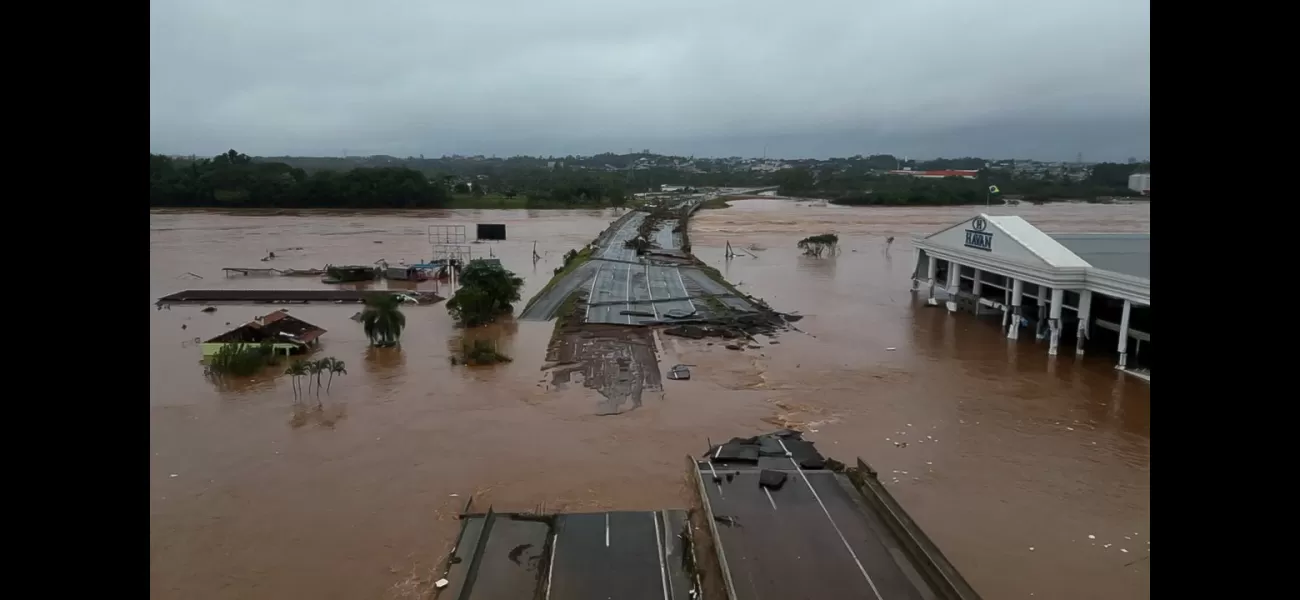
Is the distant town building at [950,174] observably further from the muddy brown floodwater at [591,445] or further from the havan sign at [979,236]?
the muddy brown floodwater at [591,445]

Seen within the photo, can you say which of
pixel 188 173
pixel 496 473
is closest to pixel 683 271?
pixel 496 473

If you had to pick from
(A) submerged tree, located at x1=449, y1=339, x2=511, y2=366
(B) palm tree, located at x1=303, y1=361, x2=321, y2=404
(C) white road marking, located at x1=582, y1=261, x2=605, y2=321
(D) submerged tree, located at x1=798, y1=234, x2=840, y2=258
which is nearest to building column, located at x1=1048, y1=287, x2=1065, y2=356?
(C) white road marking, located at x1=582, y1=261, x2=605, y2=321

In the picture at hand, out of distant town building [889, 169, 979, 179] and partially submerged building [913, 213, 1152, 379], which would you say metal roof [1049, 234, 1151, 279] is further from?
distant town building [889, 169, 979, 179]

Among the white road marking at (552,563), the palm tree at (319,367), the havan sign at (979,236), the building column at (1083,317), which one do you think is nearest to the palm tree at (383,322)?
the palm tree at (319,367)

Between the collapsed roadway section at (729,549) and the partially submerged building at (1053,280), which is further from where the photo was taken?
the partially submerged building at (1053,280)

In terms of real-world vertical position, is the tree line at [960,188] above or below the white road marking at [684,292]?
above
